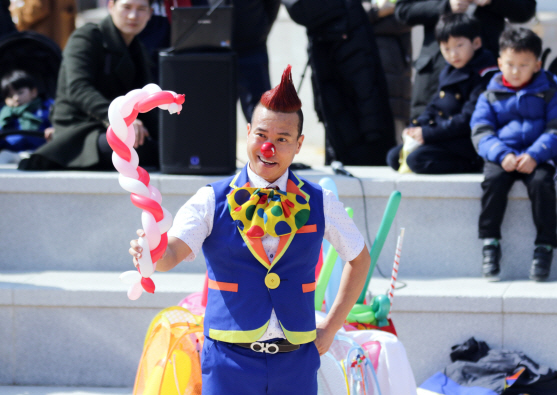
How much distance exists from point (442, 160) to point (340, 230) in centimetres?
224

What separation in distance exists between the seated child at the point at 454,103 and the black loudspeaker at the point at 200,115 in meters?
1.03

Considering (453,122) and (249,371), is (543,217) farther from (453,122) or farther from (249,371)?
(249,371)

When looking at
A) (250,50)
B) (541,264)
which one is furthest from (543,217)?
(250,50)

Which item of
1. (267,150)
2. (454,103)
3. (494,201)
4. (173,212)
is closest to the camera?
(267,150)

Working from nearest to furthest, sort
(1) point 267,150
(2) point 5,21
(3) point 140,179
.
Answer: (3) point 140,179 → (1) point 267,150 → (2) point 5,21

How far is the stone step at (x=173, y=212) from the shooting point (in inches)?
149

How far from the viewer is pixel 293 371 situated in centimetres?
197

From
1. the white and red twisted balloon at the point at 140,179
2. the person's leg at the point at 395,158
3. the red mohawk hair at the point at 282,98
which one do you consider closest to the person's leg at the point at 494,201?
the person's leg at the point at 395,158

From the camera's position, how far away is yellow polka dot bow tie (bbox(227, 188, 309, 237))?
193cm

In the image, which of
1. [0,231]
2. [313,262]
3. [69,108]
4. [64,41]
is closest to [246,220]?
[313,262]

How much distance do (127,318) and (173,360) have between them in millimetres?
1293

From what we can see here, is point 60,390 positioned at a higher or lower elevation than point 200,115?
lower

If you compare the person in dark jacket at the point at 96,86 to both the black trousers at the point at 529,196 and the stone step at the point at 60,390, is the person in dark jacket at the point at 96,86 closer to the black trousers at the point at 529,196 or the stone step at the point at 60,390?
the stone step at the point at 60,390

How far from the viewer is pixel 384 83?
5184 mm
